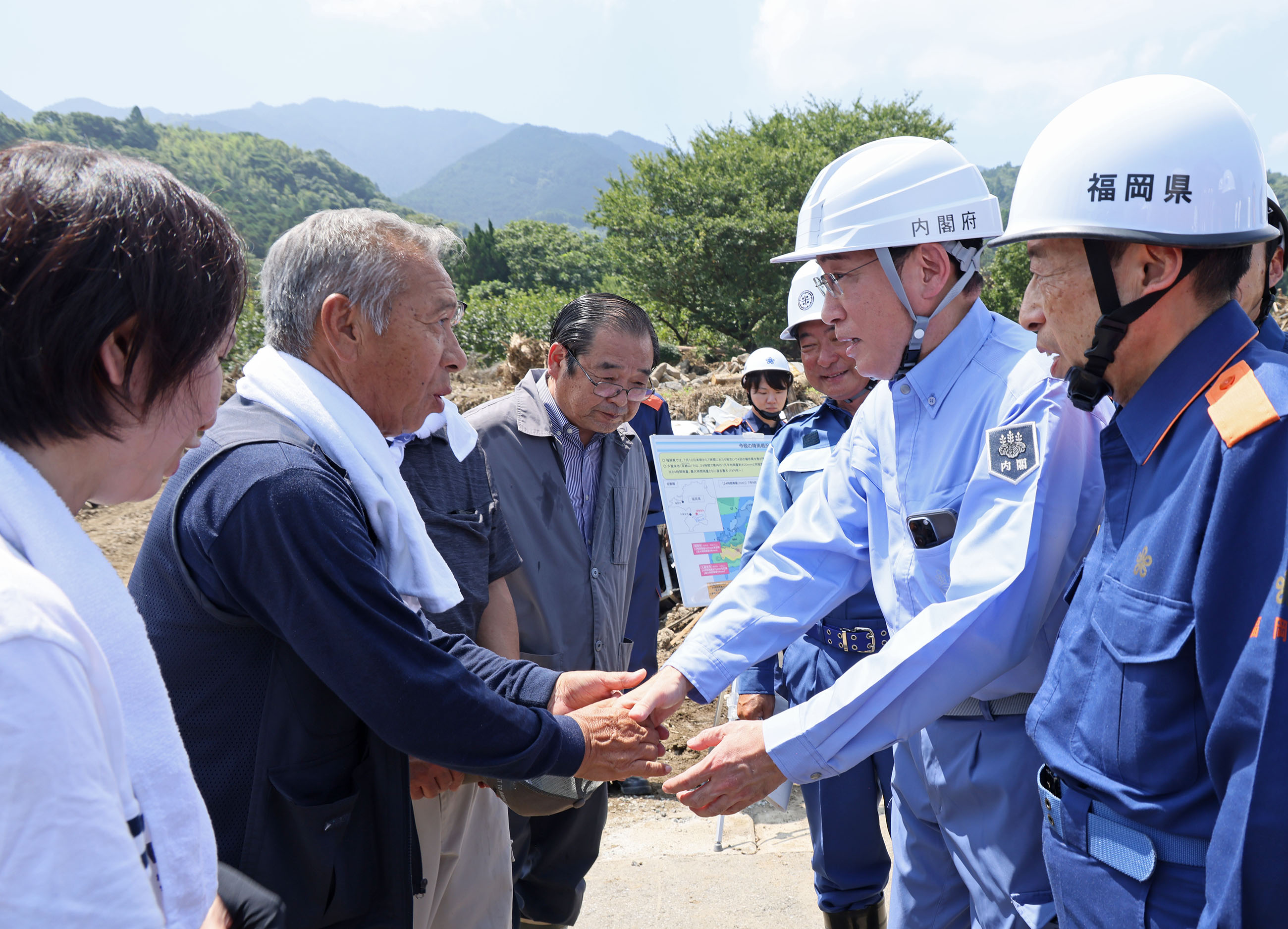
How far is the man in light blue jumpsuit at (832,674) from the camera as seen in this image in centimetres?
322

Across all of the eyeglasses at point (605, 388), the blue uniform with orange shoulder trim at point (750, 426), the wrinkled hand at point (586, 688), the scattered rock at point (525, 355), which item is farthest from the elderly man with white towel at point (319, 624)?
the scattered rock at point (525, 355)

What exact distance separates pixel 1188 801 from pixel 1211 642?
301 mm

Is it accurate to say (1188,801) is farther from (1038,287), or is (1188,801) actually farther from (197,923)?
(197,923)

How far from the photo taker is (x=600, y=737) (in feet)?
7.39

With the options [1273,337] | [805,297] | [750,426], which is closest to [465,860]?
[805,297]

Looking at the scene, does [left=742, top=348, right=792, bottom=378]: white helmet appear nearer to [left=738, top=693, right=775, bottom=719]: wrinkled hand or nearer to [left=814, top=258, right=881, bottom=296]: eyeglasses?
[left=738, top=693, right=775, bottom=719]: wrinkled hand

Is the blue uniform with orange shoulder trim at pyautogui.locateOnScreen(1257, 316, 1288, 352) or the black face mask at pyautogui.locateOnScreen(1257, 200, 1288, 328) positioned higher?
the black face mask at pyautogui.locateOnScreen(1257, 200, 1288, 328)

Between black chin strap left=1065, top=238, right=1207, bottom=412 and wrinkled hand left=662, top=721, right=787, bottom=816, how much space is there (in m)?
1.18

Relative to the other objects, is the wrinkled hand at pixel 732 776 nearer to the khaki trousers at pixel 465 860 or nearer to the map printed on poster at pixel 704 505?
the khaki trousers at pixel 465 860

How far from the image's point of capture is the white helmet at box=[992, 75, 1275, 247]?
5.11ft

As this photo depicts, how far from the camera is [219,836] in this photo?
1664mm

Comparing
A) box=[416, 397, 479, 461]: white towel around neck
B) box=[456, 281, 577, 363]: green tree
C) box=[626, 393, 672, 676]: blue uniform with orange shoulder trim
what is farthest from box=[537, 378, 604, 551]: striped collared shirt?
box=[456, 281, 577, 363]: green tree

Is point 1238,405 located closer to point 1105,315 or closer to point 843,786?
point 1105,315

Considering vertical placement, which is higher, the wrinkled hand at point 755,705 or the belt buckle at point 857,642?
the belt buckle at point 857,642
